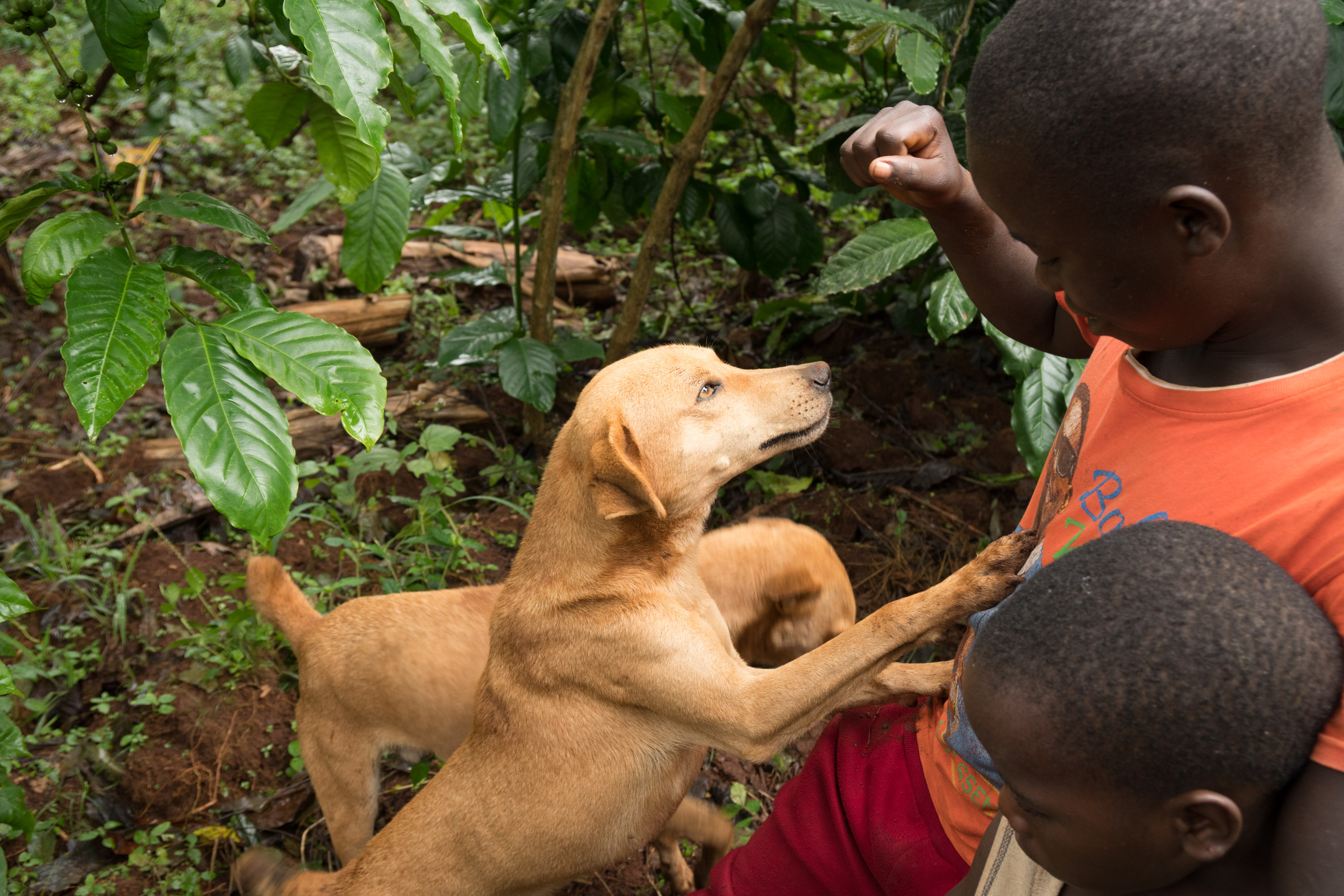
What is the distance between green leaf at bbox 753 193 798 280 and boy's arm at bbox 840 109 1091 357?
2643 mm

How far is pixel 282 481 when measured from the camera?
174cm

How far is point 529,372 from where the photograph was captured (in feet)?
13.4

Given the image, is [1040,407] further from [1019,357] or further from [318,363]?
[318,363]

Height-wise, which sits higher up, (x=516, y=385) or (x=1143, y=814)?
(x=1143, y=814)

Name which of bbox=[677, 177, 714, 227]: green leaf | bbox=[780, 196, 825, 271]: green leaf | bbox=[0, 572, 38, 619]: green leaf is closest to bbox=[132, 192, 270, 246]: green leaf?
bbox=[0, 572, 38, 619]: green leaf

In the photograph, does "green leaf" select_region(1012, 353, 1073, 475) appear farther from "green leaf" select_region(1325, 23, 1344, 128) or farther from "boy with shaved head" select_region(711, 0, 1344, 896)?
"green leaf" select_region(1325, 23, 1344, 128)

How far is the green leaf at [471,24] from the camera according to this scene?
172cm

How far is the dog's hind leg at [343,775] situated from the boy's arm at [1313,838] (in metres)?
2.79

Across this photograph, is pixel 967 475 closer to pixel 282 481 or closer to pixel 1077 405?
pixel 1077 405

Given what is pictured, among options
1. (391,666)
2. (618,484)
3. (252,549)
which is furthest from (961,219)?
(252,549)

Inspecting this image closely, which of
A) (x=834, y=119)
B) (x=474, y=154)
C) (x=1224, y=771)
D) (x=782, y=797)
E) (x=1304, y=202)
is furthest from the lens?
(x=474, y=154)

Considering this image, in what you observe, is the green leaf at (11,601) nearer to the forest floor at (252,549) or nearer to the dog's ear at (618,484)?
the dog's ear at (618,484)

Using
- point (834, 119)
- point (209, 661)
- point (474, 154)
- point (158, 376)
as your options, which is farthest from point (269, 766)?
point (834, 119)

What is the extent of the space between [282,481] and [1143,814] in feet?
5.20
